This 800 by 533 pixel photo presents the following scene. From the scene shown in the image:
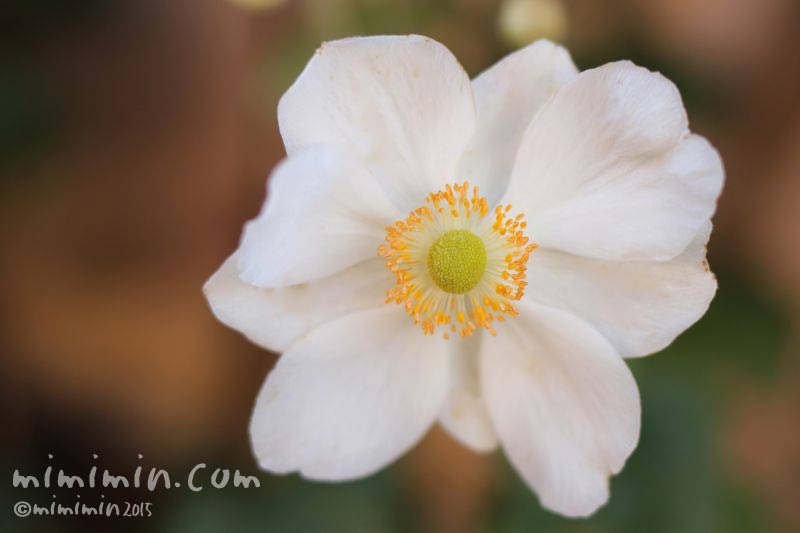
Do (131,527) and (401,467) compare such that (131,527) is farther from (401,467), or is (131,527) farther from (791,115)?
(791,115)

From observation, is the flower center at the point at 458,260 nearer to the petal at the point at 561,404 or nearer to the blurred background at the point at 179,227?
the petal at the point at 561,404

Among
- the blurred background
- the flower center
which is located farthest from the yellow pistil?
the blurred background

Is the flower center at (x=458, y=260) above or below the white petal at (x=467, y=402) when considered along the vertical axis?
above

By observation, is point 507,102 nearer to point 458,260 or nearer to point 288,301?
point 458,260

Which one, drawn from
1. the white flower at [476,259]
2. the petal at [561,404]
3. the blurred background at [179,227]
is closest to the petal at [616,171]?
the white flower at [476,259]

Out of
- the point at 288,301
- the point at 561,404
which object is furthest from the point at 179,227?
the point at 561,404

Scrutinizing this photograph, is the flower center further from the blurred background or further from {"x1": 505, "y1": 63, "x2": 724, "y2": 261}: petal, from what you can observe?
the blurred background
